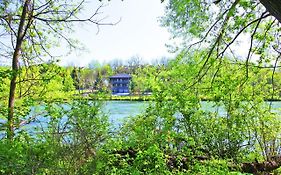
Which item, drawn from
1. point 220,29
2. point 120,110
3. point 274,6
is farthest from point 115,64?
point 274,6

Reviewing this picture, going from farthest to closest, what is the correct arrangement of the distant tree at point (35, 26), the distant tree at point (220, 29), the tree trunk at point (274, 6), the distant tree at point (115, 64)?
1. the distant tree at point (115, 64)
2. the distant tree at point (35, 26)
3. the distant tree at point (220, 29)
4. the tree trunk at point (274, 6)

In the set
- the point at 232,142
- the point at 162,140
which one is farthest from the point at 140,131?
the point at 232,142

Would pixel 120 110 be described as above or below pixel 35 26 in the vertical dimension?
below

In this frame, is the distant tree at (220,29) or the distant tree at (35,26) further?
the distant tree at (35,26)

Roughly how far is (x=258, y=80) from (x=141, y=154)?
3269 mm

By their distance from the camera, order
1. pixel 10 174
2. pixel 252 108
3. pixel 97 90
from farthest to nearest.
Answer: pixel 252 108 → pixel 97 90 → pixel 10 174

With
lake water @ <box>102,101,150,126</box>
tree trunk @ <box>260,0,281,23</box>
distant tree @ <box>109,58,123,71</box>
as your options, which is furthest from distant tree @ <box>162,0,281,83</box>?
tree trunk @ <box>260,0,281,23</box>

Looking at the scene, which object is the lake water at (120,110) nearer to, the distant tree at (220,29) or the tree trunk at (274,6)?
the distant tree at (220,29)

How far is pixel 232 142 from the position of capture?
4770mm

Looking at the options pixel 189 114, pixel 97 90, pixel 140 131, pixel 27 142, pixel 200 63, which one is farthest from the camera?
pixel 200 63

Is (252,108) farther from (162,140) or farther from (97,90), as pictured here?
(97,90)

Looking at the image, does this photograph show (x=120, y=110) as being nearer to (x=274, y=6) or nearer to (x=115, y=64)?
(x=115, y=64)

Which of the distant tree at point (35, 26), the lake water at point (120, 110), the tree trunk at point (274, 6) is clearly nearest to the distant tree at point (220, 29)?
the lake water at point (120, 110)

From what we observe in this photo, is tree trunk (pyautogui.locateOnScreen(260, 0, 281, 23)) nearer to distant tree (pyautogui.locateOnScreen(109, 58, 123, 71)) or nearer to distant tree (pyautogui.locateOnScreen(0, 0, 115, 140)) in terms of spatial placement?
distant tree (pyautogui.locateOnScreen(109, 58, 123, 71))
